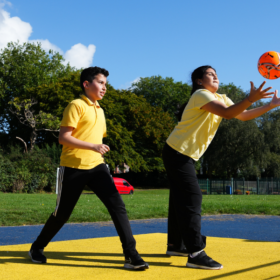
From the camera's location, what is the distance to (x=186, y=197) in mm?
3754

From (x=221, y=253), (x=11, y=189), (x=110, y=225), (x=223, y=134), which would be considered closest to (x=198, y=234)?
(x=221, y=253)

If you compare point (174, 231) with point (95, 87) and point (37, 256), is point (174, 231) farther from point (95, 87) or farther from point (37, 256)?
point (95, 87)

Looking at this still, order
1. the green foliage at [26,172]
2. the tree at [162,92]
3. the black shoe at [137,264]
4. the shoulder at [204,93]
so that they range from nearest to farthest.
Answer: the black shoe at [137,264] < the shoulder at [204,93] < the green foliage at [26,172] < the tree at [162,92]

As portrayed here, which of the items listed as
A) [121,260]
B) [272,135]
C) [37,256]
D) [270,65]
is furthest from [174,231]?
[272,135]

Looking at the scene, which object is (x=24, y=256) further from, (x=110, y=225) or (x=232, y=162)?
(x=232, y=162)

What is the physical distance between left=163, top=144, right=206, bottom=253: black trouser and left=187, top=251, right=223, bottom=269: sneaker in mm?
76

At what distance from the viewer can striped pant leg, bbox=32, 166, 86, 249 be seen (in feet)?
12.4

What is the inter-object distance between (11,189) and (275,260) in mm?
25613

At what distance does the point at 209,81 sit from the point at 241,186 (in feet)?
128

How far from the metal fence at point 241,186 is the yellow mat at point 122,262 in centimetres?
3649

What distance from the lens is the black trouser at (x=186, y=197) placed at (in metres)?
3.65

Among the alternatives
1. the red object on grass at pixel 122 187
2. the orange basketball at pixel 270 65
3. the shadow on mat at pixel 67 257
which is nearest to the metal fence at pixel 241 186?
the red object on grass at pixel 122 187

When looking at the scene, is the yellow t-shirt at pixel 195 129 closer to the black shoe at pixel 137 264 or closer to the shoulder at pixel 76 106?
the shoulder at pixel 76 106

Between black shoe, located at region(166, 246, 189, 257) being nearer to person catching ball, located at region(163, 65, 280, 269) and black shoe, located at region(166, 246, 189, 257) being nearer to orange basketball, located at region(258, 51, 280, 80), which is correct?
person catching ball, located at region(163, 65, 280, 269)
